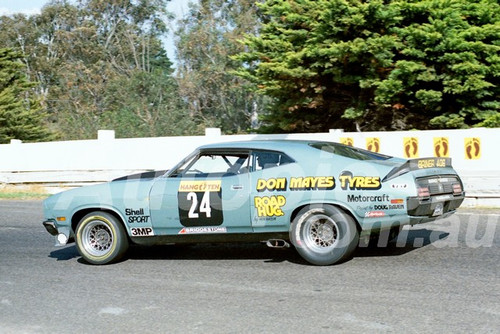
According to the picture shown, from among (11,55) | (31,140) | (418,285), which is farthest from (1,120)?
(418,285)

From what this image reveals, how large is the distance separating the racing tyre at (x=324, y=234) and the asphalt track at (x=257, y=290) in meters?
0.16

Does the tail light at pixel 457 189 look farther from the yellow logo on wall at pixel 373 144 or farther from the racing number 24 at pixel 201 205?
the yellow logo on wall at pixel 373 144

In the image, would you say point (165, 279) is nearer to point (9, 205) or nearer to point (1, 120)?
point (9, 205)

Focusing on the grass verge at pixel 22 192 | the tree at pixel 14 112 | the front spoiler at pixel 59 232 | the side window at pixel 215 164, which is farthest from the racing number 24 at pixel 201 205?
the tree at pixel 14 112

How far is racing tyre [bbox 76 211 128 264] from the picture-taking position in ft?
27.2

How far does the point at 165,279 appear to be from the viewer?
7.39 m

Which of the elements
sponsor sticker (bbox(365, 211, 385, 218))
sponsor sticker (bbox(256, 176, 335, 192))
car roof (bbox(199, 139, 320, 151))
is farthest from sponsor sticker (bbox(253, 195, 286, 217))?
sponsor sticker (bbox(365, 211, 385, 218))

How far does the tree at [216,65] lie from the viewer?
44.3 m

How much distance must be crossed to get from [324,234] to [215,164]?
1.54 m

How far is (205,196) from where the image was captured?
7.86 m

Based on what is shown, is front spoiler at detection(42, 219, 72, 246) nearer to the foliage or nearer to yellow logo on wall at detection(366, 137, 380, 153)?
yellow logo on wall at detection(366, 137, 380, 153)

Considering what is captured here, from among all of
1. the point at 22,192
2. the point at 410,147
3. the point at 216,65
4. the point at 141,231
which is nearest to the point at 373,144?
the point at 410,147

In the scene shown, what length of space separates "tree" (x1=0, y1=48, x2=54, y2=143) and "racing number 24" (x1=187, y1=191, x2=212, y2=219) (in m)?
31.9

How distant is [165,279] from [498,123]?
16858 millimetres
